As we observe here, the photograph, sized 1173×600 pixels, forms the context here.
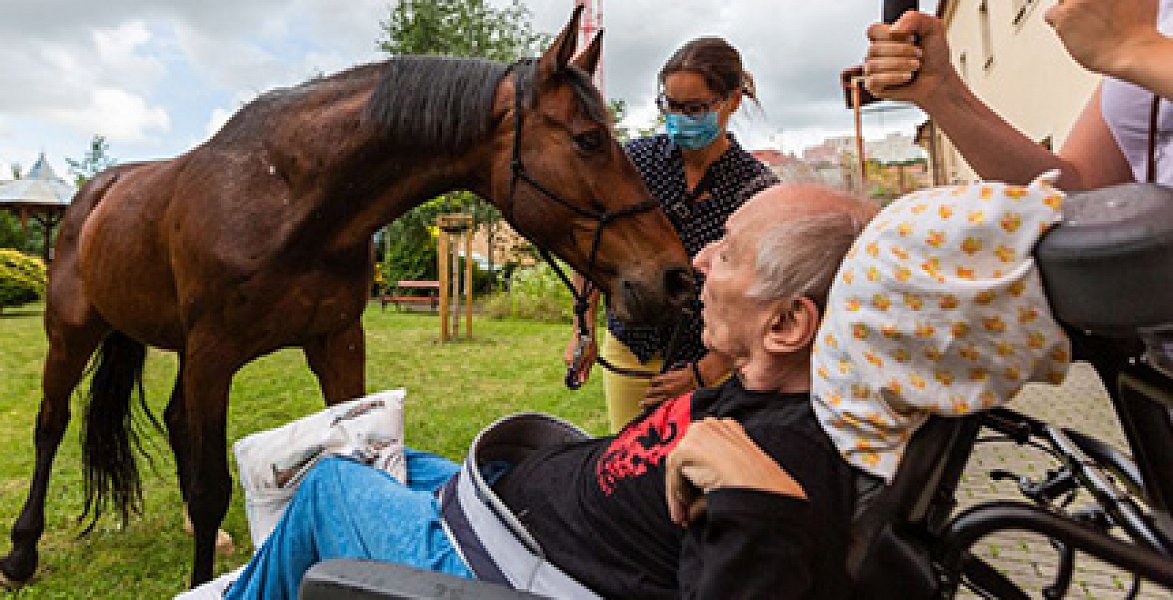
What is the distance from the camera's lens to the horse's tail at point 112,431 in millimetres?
3697

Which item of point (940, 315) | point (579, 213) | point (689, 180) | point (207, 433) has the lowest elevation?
point (207, 433)

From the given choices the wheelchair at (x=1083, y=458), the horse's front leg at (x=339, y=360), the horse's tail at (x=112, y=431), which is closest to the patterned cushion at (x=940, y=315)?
the wheelchair at (x=1083, y=458)

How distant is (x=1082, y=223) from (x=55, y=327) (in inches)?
160

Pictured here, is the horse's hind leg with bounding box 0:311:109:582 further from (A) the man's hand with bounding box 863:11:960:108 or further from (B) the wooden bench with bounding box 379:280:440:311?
(B) the wooden bench with bounding box 379:280:440:311

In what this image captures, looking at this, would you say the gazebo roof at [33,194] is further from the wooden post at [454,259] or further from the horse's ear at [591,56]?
the horse's ear at [591,56]

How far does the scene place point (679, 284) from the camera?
223cm

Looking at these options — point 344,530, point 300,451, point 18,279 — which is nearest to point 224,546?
point 300,451

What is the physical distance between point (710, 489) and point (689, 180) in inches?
65.2

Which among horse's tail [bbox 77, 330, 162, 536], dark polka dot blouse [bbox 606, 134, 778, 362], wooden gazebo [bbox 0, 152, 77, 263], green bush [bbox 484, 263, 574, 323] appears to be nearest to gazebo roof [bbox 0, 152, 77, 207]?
wooden gazebo [bbox 0, 152, 77, 263]

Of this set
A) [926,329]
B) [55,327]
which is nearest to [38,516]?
[55,327]

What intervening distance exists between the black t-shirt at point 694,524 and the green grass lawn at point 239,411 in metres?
2.38

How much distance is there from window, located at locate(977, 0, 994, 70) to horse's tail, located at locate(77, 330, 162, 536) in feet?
47.2

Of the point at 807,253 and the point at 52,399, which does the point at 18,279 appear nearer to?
the point at 52,399

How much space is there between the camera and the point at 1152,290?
0.58 metres
